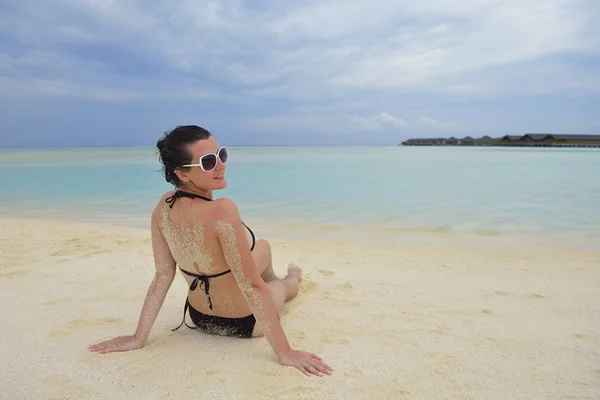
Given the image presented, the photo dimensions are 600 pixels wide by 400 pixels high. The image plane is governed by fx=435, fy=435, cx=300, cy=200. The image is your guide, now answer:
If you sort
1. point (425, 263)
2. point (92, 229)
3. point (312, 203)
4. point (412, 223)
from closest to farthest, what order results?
point (425, 263) → point (92, 229) → point (412, 223) → point (312, 203)

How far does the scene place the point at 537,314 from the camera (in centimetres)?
384

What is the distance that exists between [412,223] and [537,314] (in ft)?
18.3

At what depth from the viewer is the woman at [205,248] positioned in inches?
106

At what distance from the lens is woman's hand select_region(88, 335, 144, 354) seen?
3.05 m

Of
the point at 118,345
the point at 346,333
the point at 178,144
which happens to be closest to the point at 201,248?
the point at 178,144

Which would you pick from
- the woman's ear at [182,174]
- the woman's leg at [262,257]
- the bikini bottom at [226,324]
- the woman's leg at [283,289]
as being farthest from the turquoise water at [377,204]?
the woman's ear at [182,174]

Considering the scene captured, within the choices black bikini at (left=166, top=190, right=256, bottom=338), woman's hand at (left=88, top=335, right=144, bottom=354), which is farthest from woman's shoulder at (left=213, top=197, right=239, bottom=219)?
woman's hand at (left=88, top=335, right=144, bottom=354)

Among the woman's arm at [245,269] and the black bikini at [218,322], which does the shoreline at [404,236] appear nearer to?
the black bikini at [218,322]

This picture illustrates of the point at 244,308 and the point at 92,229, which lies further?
the point at 92,229

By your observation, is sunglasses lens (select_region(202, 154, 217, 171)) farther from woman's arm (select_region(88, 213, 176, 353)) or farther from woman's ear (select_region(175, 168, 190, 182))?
woman's arm (select_region(88, 213, 176, 353))

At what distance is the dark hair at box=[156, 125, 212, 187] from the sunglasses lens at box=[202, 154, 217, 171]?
0.30 feet

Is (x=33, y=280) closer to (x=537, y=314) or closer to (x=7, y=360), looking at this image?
(x=7, y=360)

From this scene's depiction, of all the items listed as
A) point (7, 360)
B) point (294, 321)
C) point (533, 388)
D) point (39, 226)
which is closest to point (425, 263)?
point (294, 321)

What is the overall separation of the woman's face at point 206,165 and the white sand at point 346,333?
47.3 inches
